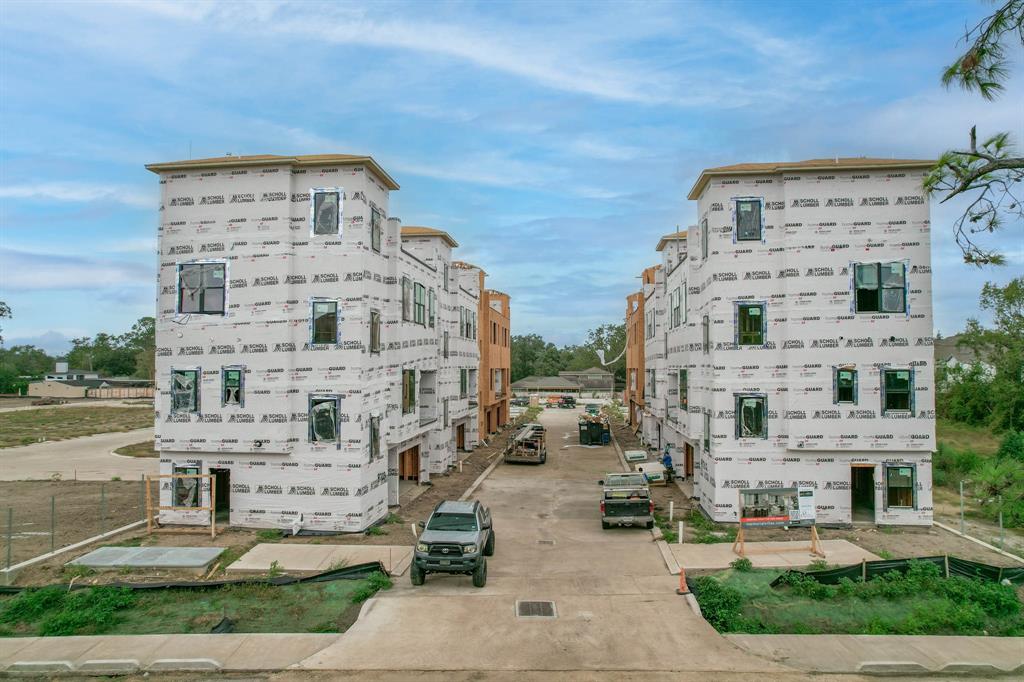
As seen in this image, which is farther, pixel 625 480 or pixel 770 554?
pixel 625 480

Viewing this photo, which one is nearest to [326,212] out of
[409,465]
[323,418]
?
[323,418]

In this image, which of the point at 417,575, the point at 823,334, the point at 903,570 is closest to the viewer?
the point at 903,570

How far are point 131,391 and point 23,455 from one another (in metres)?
72.2

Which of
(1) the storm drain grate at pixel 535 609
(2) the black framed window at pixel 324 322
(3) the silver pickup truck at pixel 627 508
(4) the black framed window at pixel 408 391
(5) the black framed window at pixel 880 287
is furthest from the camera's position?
(4) the black framed window at pixel 408 391

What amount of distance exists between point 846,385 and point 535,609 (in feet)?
46.6

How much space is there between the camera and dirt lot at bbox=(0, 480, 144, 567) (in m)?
20.8

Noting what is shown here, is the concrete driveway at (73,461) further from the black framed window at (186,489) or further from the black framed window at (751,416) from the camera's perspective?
the black framed window at (751,416)

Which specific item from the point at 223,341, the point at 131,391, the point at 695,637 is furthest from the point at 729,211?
the point at 131,391

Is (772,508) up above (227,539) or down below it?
above

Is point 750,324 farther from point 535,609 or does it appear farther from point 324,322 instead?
point 324,322

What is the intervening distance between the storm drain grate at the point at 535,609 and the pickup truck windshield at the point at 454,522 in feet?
8.66

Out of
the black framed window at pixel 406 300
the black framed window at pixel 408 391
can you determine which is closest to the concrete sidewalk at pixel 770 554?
the black framed window at pixel 408 391

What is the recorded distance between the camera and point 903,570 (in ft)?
53.7

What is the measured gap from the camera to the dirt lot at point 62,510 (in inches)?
819
